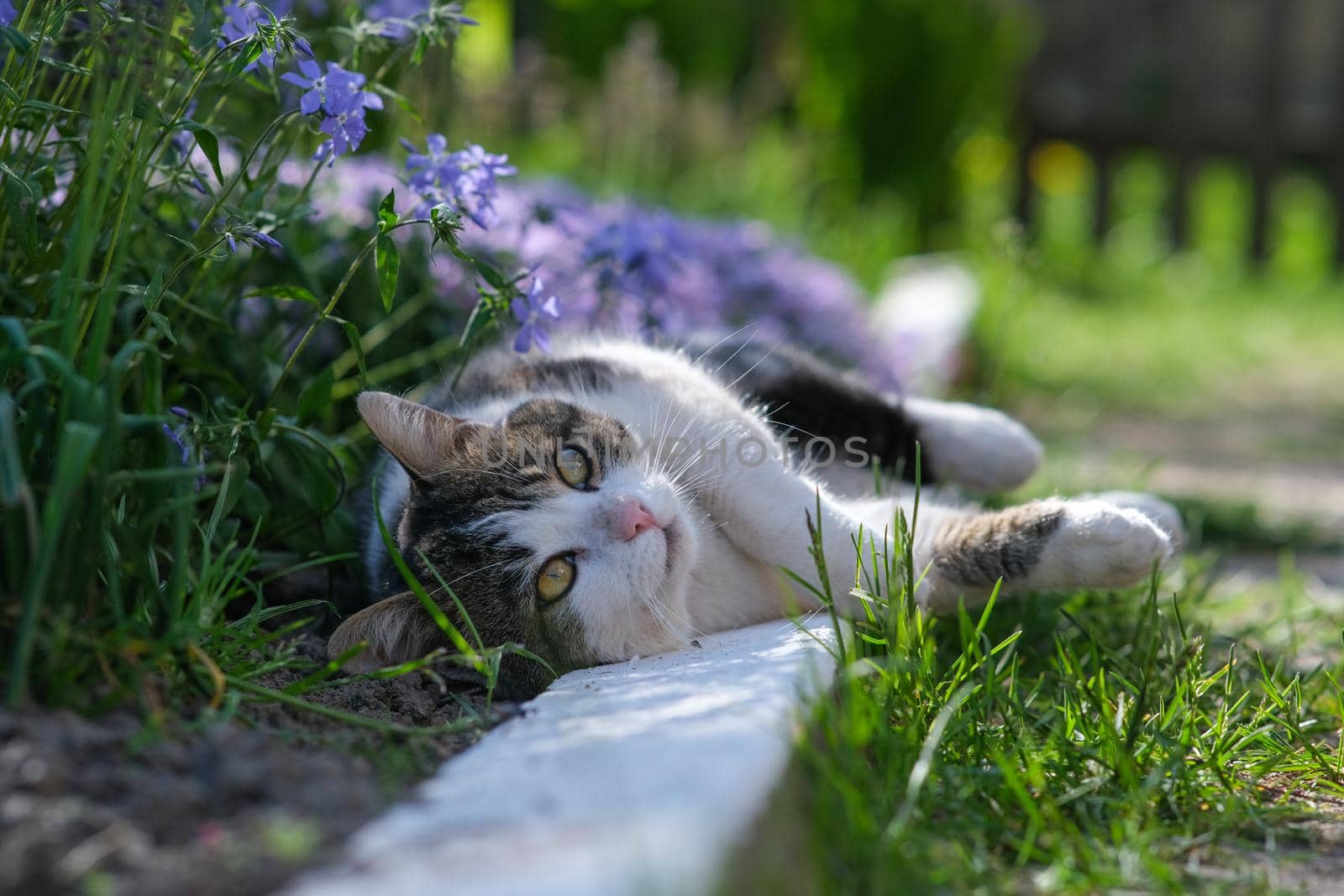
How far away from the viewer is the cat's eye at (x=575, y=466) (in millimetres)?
1946

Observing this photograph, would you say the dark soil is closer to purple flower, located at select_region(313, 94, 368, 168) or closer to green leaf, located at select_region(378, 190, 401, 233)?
green leaf, located at select_region(378, 190, 401, 233)

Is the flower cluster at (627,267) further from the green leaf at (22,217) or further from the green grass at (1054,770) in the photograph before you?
the green grass at (1054,770)

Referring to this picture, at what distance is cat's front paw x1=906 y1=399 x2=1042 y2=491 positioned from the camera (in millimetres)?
2482

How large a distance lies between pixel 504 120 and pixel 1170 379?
3.27 m

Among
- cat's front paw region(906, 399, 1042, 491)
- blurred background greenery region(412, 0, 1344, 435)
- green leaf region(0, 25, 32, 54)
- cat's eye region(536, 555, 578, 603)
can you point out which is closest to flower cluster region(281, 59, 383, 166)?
green leaf region(0, 25, 32, 54)

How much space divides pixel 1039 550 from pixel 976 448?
62 centimetres

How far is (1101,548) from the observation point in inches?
72.5

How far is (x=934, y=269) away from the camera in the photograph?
5.86 meters

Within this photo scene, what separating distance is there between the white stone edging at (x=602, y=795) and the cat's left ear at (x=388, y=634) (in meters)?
0.29

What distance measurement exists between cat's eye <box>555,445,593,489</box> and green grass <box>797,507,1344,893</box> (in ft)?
1.55

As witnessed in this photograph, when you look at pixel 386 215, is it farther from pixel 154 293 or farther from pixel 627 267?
pixel 627 267

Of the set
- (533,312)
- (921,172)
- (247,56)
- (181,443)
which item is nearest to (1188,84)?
(921,172)

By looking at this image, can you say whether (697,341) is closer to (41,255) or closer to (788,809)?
(41,255)

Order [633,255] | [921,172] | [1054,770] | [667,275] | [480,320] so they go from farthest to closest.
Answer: [921,172] → [667,275] → [633,255] → [480,320] → [1054,770]
